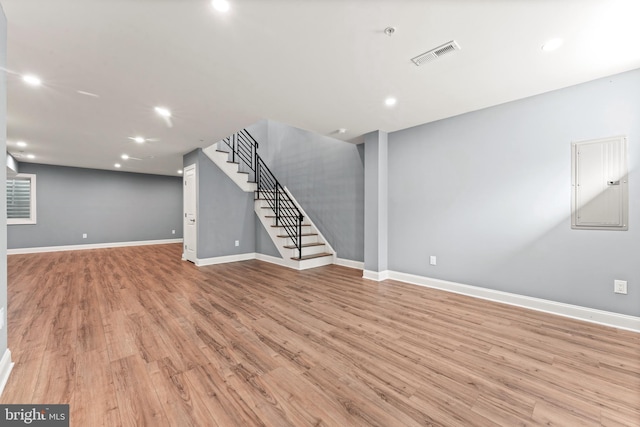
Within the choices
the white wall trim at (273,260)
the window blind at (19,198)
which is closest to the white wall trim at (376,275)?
the white wall trim at (273,260)

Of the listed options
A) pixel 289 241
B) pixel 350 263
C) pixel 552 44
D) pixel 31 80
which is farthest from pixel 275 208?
pixel 552 44

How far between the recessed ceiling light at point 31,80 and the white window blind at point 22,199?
6.70 m

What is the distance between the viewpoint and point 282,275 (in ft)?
15.7

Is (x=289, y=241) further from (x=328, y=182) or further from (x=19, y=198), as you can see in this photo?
(x=19, y=198)

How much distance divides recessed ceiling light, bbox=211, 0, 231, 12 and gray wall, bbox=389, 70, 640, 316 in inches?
128

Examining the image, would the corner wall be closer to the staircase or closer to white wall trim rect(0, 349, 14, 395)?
white wall trim rect(0, 349, 14, 395)

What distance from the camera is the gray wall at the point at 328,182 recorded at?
17.7 ft

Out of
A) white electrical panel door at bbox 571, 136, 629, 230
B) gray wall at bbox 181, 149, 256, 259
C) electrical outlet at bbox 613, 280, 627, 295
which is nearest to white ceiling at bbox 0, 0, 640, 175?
white electrical panel door at bbox 571, 136, 629, 230

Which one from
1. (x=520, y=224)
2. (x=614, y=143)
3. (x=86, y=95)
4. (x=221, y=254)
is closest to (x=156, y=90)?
(x=86, y=95)

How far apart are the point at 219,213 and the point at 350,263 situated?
10.4 ft

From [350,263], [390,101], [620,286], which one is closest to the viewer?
[620,286]

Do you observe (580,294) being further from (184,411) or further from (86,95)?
(86,95)

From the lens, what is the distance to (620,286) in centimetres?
263

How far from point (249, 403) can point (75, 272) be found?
552 centimetres
